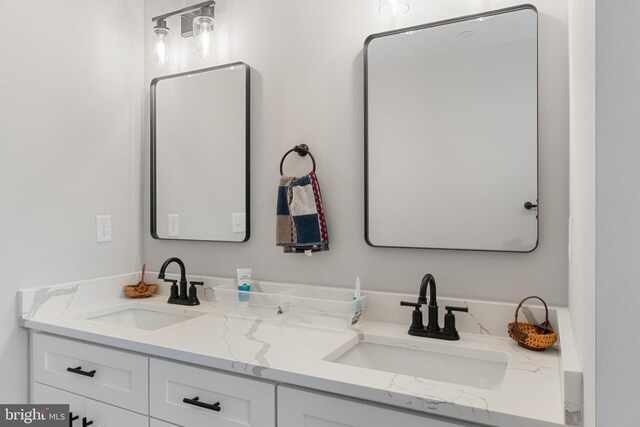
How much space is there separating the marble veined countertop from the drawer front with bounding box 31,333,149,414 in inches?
1.9

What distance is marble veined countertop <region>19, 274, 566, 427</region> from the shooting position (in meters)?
0.89

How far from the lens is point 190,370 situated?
121 cm

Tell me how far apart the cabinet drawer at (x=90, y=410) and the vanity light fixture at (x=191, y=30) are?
146 cm

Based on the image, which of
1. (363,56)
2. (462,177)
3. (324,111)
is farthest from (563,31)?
(324,111)

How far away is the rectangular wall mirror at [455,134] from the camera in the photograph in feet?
4.37

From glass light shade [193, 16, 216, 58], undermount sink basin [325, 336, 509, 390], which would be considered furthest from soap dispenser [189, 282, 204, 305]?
glass light shade [193, 16, 216, 58]

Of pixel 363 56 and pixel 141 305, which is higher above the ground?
pixel 363 56

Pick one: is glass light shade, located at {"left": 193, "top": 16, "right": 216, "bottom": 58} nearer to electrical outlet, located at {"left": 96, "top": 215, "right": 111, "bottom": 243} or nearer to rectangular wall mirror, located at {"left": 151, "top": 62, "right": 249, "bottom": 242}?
rectangular wall mirror, located at {"left": 151, "top": 62, "right": 249, "bottom": 242}

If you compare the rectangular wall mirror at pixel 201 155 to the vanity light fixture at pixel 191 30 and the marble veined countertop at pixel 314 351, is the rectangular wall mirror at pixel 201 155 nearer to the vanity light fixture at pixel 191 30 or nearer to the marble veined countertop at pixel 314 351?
the vanity light fixture at pixel 191 30

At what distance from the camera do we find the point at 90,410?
A: 142 cm

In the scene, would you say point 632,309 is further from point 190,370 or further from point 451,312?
point 190,370

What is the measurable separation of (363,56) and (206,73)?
2.62 ft

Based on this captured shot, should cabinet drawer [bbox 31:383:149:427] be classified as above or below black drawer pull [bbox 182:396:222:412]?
below

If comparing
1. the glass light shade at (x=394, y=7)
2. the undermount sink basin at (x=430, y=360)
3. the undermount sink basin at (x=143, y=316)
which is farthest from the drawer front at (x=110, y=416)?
the glass light shade at (x=394, y=7)
